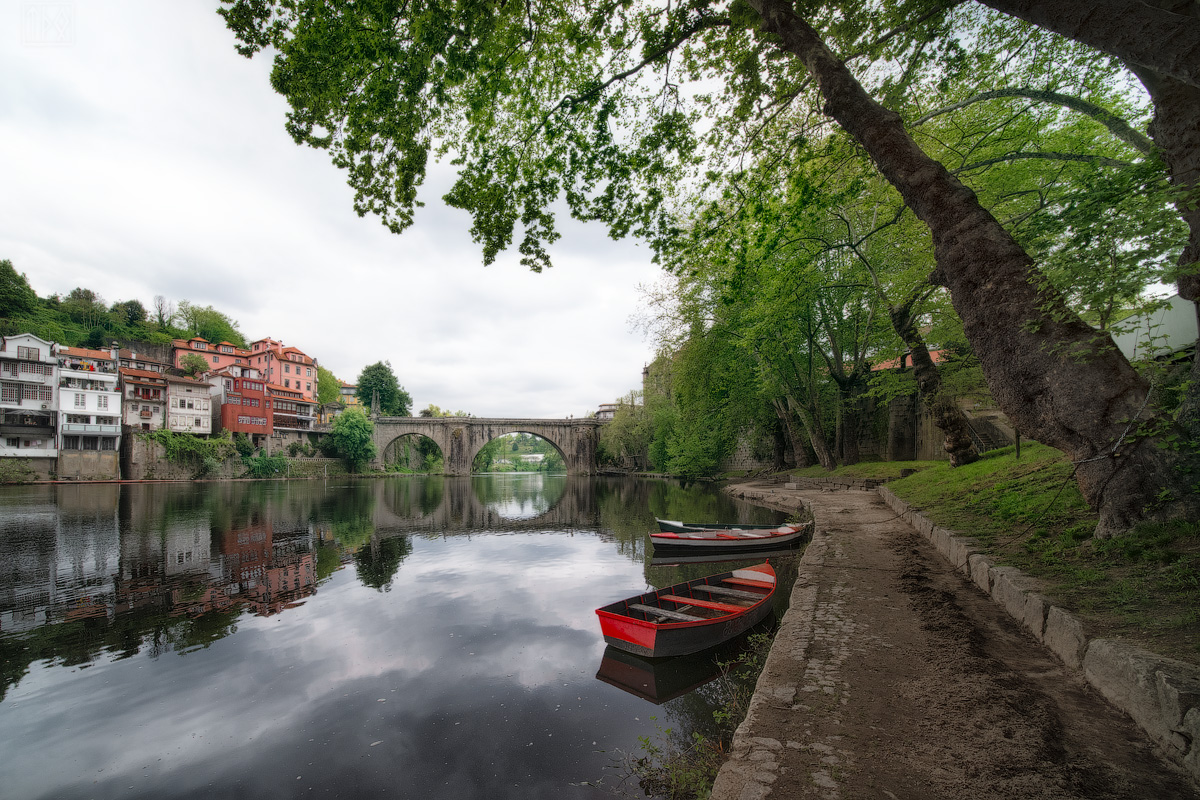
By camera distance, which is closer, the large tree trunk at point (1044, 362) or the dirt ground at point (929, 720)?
the dirt ground at point (929, 720)

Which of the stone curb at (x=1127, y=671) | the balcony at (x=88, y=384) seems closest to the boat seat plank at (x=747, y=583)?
the stone curb at (x=1127, y=671)

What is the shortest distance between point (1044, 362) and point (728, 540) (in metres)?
7.87

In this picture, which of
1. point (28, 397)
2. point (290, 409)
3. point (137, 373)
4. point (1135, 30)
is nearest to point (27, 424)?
point (28, 397)

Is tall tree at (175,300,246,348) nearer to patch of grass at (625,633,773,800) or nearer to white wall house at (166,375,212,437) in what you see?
white wall house at (166,375,212,437)

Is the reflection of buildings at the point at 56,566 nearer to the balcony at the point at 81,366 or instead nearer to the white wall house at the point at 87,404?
the white wall house at the point at 87,404

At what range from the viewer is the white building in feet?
131

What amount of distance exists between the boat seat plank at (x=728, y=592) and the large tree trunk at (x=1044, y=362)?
3.86 m

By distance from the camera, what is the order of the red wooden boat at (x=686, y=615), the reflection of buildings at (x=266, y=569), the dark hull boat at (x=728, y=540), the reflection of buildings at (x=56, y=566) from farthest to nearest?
the dark hull boat at (x=728, y=540)
the reflection of buildings at (x=266, y=569)
the reflection of buildings at (x=56, y=566)
the red wooden boat at (x=686, y=615)

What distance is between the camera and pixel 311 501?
27.1 meters

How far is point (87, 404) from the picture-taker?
4097cm

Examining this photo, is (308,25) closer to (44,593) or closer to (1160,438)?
(1160,438)

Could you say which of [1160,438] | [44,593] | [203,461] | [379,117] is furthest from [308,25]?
[203,461]

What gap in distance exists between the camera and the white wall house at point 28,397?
125 ft

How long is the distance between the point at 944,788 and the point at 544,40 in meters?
9.24
